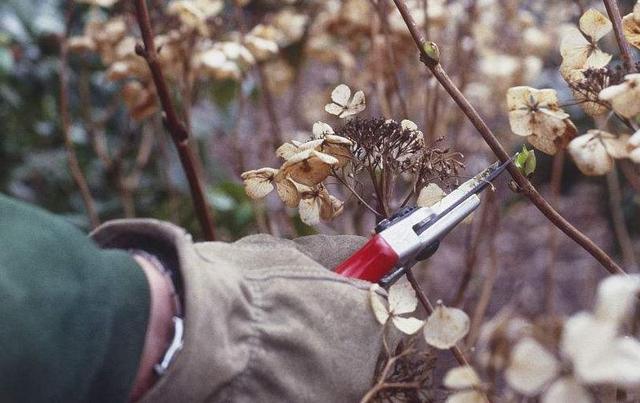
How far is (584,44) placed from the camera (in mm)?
592

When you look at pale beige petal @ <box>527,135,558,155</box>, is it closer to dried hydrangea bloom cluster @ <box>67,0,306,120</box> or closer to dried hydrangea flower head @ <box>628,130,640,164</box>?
dried hydrangea flower head @ <box>628,130,640,164</box>

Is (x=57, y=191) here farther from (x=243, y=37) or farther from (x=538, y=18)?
(x=538, y=18)

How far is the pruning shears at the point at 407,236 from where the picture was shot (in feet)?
1.72

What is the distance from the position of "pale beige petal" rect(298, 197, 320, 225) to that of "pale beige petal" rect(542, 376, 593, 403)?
0.26 m

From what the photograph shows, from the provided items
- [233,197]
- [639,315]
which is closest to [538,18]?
[233,197]

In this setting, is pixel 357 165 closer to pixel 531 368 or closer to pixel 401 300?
pixel 401 300

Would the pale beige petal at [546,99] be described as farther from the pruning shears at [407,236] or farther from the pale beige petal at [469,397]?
the pale beige petal at [469,397]

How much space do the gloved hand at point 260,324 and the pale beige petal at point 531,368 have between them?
0.13 metres

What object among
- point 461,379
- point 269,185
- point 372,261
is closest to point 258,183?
point 269,185

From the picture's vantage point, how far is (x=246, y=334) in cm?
Answer: 47

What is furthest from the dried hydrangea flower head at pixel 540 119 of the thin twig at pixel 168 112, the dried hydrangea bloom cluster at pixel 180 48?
the dried hydrangea bloom cluster at pixel 180 48

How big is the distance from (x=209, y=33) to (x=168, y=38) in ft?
0.17

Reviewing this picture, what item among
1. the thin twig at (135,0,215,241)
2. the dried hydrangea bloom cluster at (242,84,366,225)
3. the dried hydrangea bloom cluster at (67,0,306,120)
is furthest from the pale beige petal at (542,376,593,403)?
the dried hydrangea bloom cluster at (67,0,306,120)

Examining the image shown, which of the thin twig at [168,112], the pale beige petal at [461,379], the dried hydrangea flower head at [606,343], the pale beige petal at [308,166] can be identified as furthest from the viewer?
the thin twig at [168,112]
